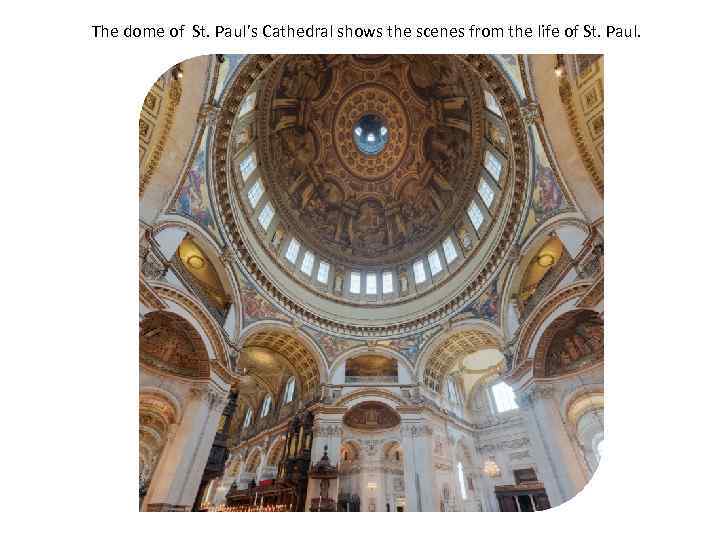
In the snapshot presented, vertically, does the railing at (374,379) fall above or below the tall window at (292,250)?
below

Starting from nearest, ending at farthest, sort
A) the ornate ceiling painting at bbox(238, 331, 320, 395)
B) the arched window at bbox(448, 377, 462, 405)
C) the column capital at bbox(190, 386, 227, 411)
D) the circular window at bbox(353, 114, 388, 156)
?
the column capital at bbox(190, 386, 227, 411) → the ornate ceiling painting at bbox(238, 331, 320, 395) → the arched window at bbox(448, 377, 462, 405) → the circular window at bbox(353, 114, 388, 156)

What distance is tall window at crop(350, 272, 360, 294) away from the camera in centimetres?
→ 1822

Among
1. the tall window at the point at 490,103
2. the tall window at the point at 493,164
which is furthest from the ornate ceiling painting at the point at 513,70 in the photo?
the tall window at the point at 493,164

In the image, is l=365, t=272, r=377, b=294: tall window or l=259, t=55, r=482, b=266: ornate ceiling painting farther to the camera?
l=365, t=272, r=377, b=294: tall window

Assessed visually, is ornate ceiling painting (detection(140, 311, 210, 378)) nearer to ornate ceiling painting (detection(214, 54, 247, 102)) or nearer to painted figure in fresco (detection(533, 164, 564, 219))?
ornate ceiling painting (detection(214, 54, 247, 102))

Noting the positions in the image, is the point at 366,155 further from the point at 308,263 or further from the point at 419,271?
the point at 419,271

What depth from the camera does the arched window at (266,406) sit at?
19.8 metres

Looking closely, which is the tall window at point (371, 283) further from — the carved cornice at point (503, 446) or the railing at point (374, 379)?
the carved cornice at point (503, 446)

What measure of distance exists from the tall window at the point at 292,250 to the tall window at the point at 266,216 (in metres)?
1.69

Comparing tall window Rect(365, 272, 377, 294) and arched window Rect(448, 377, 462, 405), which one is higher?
tall window Rect(365, 272, 377, 294)

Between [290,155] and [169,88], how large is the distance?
37.9 ft

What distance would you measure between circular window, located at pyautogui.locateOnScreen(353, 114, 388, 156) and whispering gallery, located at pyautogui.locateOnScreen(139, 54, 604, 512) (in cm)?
23

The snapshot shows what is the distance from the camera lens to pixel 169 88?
20.3 ft

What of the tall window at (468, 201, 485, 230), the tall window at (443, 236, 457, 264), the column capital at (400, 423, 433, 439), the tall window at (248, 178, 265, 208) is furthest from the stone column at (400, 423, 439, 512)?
the tall window at (248, 178, 265, 208)
